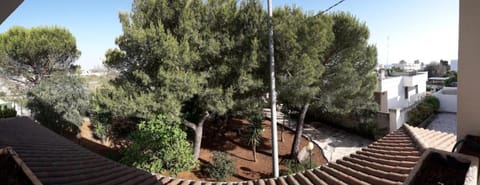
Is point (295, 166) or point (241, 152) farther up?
point (241, 152)

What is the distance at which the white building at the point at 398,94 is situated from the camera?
465 inches

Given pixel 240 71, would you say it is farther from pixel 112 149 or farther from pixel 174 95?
pixel 112 149

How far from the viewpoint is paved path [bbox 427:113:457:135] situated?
1210 centimetres

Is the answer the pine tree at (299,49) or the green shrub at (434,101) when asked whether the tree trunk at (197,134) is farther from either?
the green shrub at (434,101)

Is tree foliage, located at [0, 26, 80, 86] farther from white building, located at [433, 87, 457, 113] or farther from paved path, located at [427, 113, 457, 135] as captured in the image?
white building, located at [433, 87, 457, 113]

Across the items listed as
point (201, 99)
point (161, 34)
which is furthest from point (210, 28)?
point (201, 99)

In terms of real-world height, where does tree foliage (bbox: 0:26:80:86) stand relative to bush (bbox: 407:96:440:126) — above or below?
above

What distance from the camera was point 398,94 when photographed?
590 inches

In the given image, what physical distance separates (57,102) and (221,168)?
24.5ft

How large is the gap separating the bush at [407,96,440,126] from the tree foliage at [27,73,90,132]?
47.6ft

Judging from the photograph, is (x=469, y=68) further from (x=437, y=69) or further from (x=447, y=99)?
(x=437, y=69)

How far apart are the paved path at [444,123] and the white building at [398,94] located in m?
1.22

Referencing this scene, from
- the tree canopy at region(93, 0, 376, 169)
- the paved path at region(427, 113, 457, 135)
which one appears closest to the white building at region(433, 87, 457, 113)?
the paved path at region(427, 113, 457, 135)

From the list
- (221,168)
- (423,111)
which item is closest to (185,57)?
(221,168)
